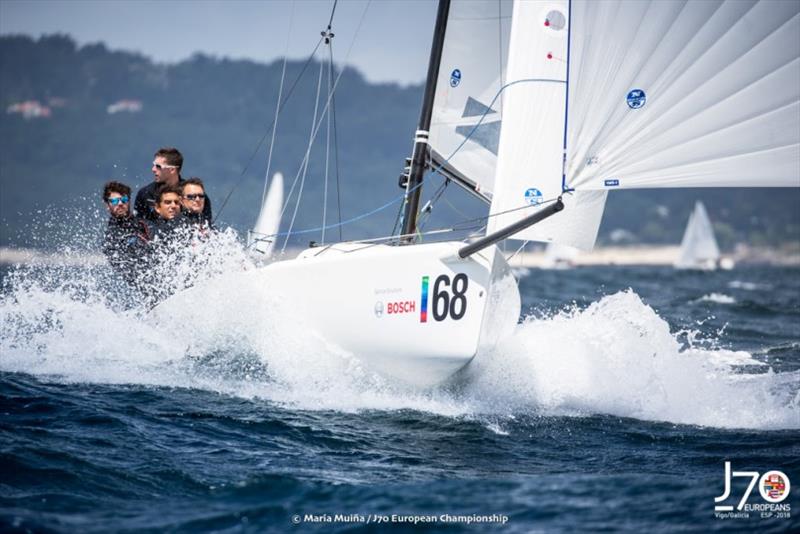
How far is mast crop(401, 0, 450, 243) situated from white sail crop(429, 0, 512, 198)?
0.33 ft

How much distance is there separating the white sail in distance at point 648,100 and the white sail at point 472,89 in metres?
1.62

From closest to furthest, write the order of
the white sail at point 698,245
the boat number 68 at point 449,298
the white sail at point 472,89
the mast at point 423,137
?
1. the boat number 68 at point 449,298
2. the mast at point 423,137
3. the white sail at point 472,89
4. the white sail at point 698,245

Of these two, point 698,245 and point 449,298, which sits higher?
point 698,245

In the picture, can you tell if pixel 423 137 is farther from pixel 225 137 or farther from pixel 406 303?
pixel 225 137

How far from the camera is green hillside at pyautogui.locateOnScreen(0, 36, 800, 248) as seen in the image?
4419 inches

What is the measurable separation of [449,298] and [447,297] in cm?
2

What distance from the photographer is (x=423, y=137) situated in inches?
314

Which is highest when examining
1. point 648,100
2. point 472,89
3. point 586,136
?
point 472,89

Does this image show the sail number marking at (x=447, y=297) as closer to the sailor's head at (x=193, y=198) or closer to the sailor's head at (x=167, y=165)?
the sailor's head at (x=193, y=198)

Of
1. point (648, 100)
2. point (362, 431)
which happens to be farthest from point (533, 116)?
point (362, 431)

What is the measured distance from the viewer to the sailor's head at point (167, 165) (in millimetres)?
8445

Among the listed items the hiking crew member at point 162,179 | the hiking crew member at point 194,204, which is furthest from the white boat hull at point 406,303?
the hiking crew member at point 162,179

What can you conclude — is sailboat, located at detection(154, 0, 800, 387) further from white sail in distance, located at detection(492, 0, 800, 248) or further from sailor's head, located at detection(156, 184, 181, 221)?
sailor's head, located at detection(156, 184, 181, 221)

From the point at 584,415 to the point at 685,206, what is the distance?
162818 millimetres
